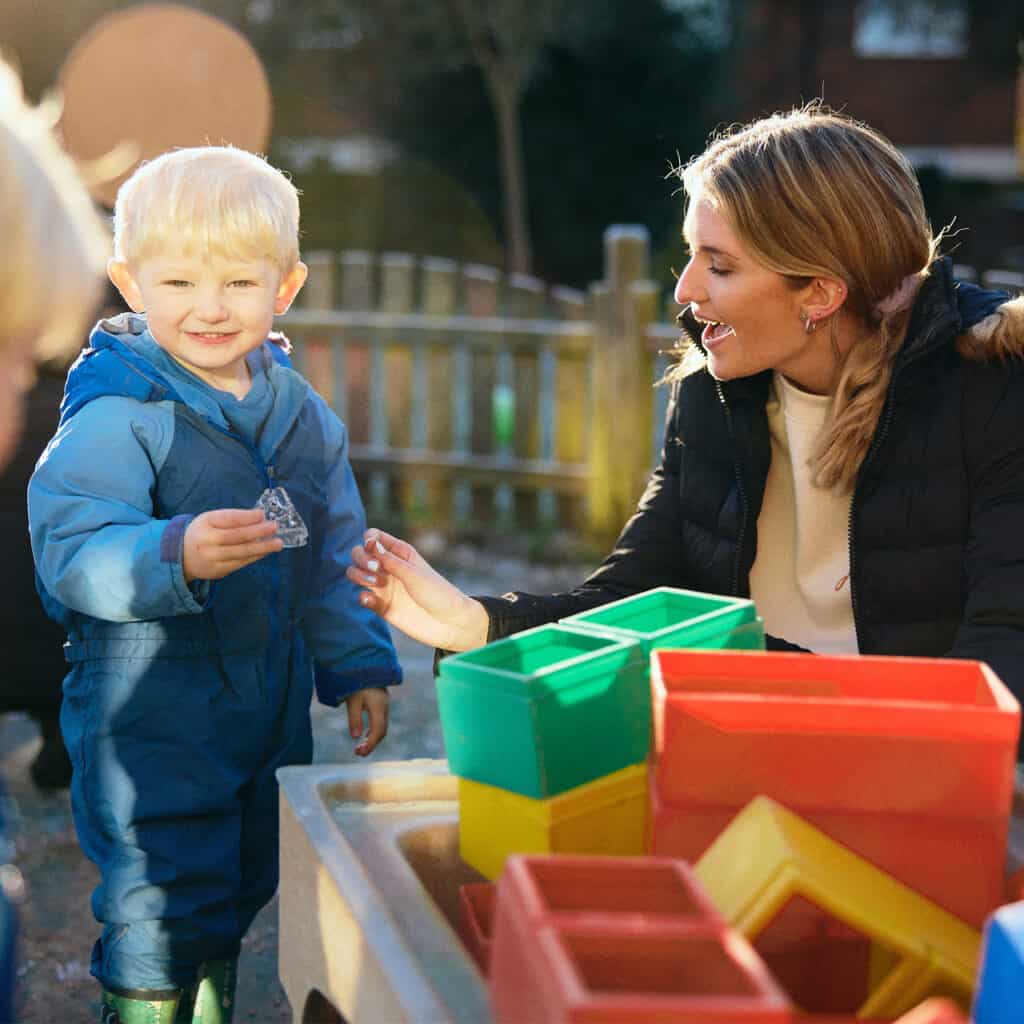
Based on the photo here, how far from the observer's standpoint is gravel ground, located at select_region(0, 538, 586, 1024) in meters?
2.68

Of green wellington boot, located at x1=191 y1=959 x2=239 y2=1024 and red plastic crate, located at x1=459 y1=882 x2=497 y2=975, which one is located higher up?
red plastic crate, located at x1=459 y1=882 x2=497 y2=975

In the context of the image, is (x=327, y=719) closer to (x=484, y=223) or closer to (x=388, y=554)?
(x=388, y=554)

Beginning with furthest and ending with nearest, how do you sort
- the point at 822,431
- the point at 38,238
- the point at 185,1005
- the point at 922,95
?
the point at 922,95 < the point at 822,431 < the point at 185,1005 < the point at 38,238

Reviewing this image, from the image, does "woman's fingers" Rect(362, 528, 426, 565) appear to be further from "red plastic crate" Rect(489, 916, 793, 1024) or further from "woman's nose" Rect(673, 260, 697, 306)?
"red plastic crate" Rect(489, 916, 793, 1024)

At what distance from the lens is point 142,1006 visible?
6.27 ft

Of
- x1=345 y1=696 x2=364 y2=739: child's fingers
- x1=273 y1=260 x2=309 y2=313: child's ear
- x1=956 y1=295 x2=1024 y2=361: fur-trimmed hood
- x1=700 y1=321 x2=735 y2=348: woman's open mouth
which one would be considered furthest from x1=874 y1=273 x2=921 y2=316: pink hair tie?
x1=345 y1=696 x2=364 y2=739: child's fingers

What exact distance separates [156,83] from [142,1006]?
1050 centimetres

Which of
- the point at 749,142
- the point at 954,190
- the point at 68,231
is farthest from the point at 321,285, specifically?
the point at 954,190

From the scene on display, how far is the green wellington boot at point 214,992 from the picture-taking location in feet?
6.56

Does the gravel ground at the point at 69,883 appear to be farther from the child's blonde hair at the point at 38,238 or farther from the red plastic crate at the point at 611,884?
the red plastic crate at the point at 611,884

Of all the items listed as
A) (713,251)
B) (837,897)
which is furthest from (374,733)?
(837,897)

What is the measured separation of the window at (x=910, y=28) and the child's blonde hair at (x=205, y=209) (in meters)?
16.9

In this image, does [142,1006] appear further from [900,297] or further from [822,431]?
[900,297]

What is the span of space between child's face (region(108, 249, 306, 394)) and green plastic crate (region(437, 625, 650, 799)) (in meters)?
0.77
